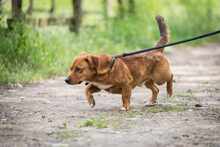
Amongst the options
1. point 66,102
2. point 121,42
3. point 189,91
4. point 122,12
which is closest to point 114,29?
Result: point 121,42

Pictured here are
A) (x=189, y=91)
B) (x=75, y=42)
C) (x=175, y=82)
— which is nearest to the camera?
(x=189, y=91)

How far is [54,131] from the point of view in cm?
811

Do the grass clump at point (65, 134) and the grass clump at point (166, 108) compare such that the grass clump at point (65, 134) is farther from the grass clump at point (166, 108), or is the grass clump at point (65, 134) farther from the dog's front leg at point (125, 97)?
the grass clump at point (166, 108)

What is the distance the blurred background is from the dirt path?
718 millimetres

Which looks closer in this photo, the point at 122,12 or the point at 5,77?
the point at 5,77

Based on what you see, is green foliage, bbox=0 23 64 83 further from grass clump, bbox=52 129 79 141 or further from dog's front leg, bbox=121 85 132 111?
grass clump, bbox=52 129 79 141

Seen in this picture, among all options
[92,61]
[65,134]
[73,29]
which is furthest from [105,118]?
[73,29]

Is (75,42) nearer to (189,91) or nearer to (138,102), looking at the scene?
(189,91)

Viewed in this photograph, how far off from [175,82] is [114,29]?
27.0 ft

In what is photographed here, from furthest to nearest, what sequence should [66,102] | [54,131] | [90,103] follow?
[66,102], [90,103], [54,131]

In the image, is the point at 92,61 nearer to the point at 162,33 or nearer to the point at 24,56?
the point at 162,33

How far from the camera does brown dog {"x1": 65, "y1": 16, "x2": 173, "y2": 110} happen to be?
32.1ft

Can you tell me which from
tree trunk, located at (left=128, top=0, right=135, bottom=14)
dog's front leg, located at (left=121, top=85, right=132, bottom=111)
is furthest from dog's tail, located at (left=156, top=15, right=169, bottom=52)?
tree trunk, located at (left=128, top=0, right=135, bottom=14)

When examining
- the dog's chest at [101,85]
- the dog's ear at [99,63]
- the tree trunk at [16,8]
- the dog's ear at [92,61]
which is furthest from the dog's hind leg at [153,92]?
the tree trunk at [16,8]
